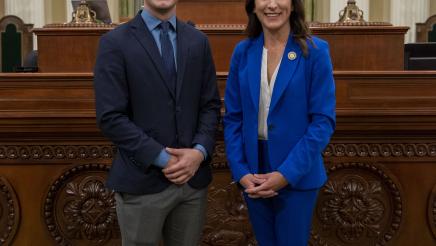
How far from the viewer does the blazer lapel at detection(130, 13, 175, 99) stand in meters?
1.96

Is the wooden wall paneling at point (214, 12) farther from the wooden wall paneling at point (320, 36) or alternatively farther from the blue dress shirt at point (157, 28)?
the blue dress shirt at point (157, 28)

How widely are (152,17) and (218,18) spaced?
5.81ft

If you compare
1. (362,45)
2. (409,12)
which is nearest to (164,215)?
(362,45)

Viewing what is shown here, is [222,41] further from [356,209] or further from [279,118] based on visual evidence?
[279,118]

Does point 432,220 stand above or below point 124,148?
below

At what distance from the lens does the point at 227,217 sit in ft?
9.18

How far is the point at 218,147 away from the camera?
8.93 ft

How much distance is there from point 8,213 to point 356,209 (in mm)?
1669

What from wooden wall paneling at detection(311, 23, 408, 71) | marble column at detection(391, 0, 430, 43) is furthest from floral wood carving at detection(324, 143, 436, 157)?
marble column at detection(391, 0, 430, 43)

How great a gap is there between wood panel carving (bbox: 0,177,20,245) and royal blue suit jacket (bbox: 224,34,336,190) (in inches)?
49.2

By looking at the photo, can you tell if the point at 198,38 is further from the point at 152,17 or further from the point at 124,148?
the point at 124,148

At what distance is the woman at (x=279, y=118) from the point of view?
6.51 ft

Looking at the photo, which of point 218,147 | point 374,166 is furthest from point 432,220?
point 218,147

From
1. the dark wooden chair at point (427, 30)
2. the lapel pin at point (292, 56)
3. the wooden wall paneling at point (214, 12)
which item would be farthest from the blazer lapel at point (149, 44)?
the dark wooden chair at point (427, 30)
